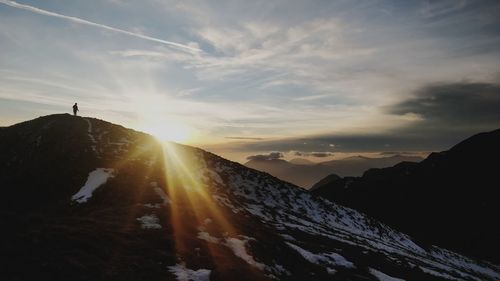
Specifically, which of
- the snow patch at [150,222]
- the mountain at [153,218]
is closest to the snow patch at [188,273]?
the mountain at [153,218]

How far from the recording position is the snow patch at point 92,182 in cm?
4521

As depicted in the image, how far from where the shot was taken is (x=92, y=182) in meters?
50.4

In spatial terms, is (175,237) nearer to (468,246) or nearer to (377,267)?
(377,267)

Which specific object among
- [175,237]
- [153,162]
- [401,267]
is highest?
[153,162]

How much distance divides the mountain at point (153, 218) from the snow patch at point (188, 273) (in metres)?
0.07

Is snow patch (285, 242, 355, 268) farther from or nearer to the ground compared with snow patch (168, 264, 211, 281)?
nearer to the ground

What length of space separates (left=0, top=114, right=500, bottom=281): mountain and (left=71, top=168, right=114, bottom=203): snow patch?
0.49 ft

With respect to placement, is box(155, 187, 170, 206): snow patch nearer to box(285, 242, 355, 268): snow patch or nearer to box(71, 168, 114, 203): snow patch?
box(71, 168, 114, 203): snow patch

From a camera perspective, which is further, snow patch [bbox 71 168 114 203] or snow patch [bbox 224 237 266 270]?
snow patch [bbox 71 168 114 203]

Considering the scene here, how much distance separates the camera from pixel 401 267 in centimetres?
4569

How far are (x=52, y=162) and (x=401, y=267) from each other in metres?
51.1

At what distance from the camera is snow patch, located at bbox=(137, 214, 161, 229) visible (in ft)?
109

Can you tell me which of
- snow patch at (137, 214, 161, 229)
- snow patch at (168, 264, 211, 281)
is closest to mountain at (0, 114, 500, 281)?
snow patch at (168, 264, 211, 281)

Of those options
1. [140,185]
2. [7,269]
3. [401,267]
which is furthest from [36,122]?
[401,267]
